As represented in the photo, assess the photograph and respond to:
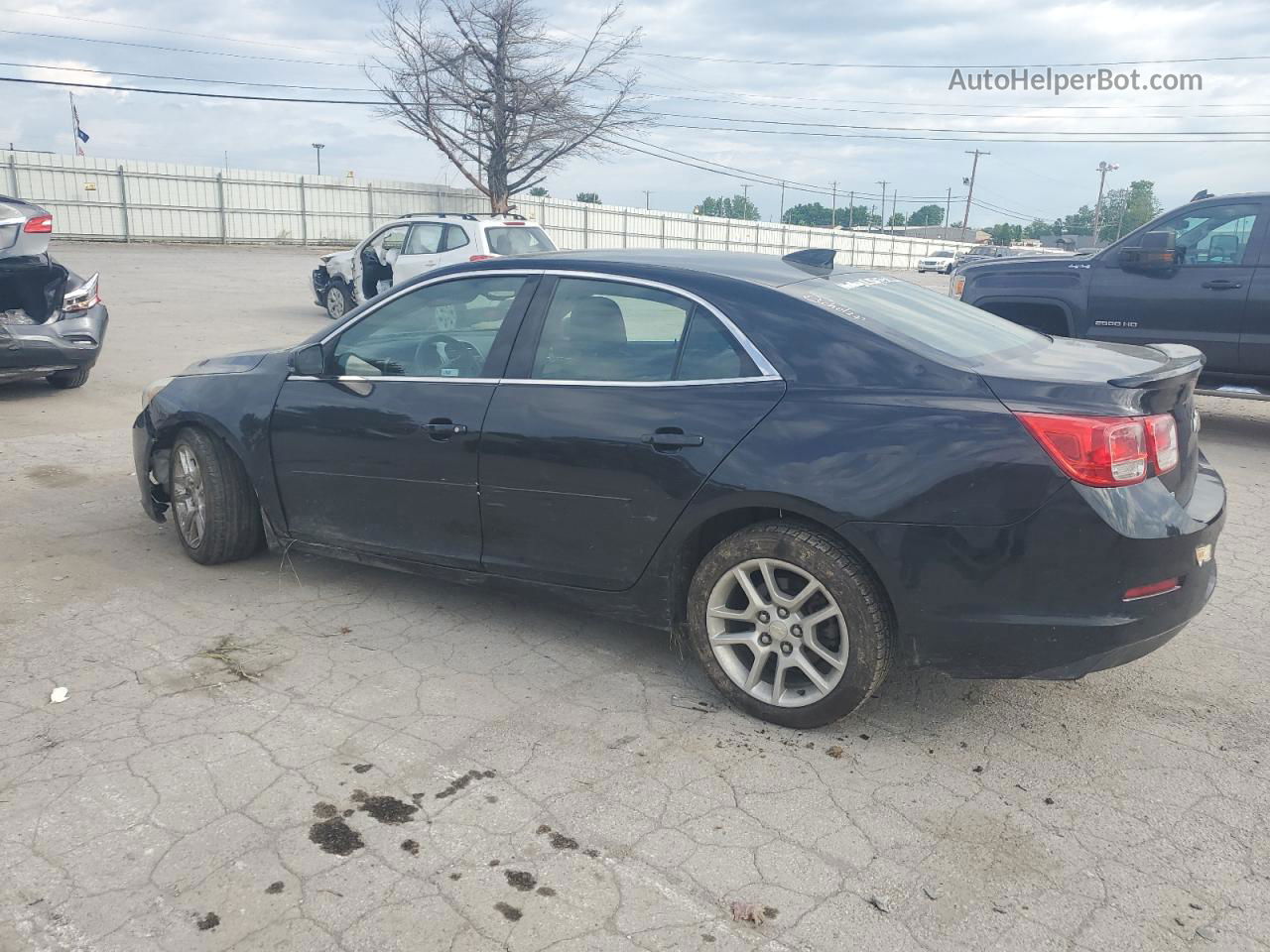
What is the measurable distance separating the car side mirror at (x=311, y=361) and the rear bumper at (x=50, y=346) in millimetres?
5657

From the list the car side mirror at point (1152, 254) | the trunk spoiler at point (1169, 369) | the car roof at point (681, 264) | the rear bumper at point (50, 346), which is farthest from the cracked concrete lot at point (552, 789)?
the rear bumper at point (50, 346)

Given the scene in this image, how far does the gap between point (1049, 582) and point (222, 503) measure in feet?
12.2

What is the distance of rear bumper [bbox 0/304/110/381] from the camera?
8.77 m

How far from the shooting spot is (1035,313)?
915 cm

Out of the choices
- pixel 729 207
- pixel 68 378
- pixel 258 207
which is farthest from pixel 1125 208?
pixel 68 378

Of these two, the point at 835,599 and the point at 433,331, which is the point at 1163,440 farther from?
the point at 433,331

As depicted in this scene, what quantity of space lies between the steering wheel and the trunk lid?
1.97 meters

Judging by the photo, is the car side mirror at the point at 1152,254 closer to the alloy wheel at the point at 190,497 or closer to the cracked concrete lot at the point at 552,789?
the cracked concrete lot at the point at 552,789

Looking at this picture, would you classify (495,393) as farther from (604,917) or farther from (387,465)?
(604,917)

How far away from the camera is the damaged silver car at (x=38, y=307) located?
829cm

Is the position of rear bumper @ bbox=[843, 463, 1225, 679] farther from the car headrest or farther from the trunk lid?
the car headrest

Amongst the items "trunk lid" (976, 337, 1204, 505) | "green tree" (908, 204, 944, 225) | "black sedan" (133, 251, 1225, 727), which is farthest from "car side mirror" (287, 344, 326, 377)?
"green tree" (908, 204, 944, 225)

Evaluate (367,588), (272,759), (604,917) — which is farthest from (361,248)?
(604,917)

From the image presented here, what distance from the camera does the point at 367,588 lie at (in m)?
4.87
